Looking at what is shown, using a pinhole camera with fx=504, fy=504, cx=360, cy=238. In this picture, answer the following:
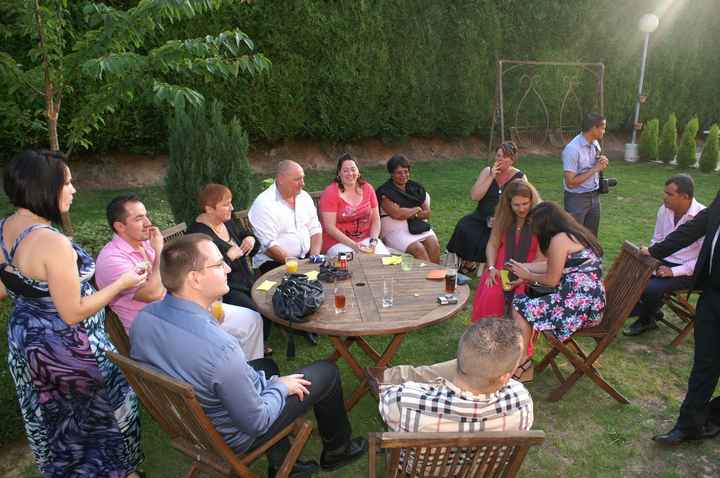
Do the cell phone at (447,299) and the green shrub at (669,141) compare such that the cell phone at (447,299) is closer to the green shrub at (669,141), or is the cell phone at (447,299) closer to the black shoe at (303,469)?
the black shoe at (303,469)

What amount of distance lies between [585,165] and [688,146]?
8.45 meters

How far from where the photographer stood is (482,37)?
1377 cm

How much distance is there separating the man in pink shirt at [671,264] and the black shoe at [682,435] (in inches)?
55.0

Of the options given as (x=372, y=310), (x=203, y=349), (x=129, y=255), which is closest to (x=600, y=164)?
(x=372, y=310)

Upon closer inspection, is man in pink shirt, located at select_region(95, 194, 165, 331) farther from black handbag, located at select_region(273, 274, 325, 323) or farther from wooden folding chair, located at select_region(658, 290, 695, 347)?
wooden folding chair, located at select_region(658, 290, 695, 347)

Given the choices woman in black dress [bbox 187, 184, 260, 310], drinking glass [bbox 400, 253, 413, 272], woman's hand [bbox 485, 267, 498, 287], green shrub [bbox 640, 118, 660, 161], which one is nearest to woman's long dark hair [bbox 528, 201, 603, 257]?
woman's hand [bbox 485, 267, 498, 287]

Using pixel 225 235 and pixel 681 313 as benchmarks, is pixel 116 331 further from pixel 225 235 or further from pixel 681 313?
pixel 681 313

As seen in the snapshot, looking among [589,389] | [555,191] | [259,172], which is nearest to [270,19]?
[259,172]

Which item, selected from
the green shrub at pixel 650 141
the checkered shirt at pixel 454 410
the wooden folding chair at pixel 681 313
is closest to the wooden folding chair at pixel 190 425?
the checkered shirt at pixel 454 410

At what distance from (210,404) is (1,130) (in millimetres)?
8476

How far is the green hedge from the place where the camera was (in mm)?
Answer: 10953

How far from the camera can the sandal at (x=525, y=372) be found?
12.9ft

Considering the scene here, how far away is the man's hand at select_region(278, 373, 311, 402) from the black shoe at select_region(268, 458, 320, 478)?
23.8 inches

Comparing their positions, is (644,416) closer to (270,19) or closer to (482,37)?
(270,19)
